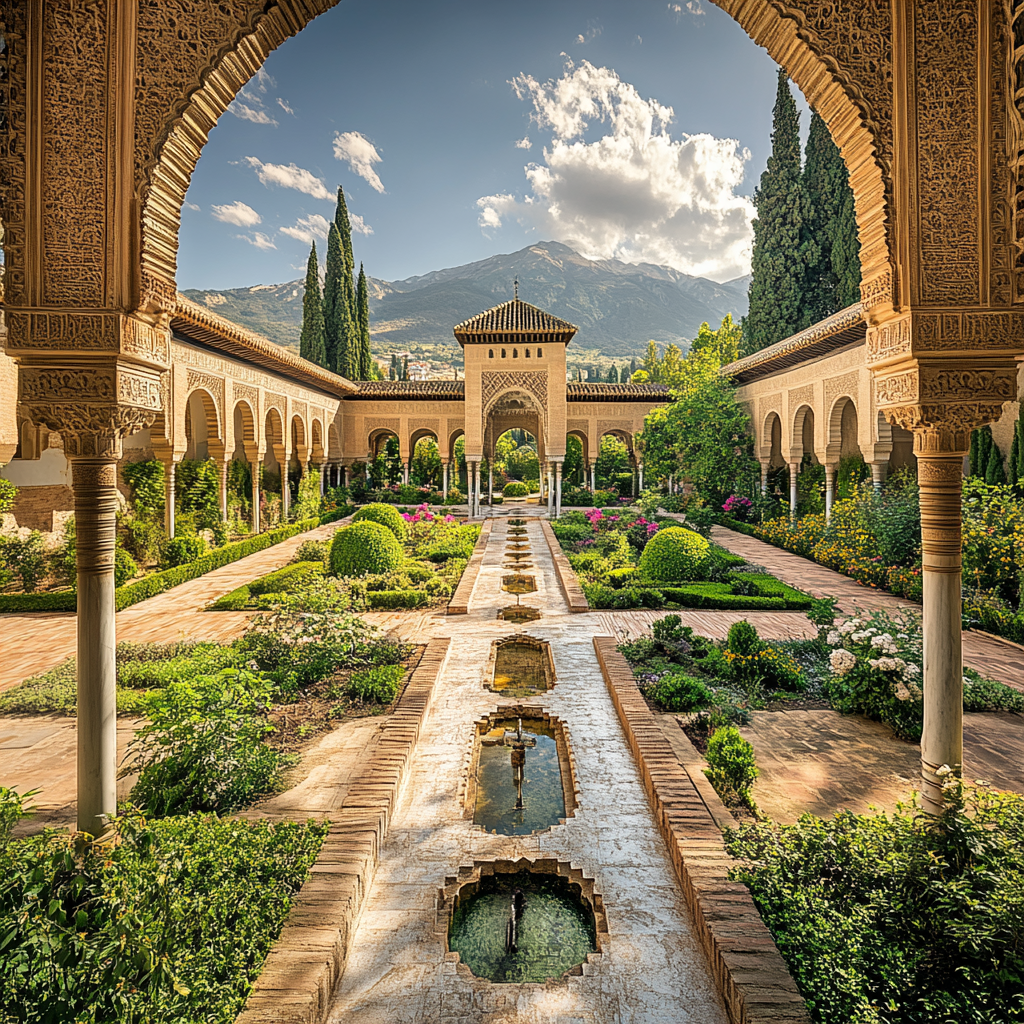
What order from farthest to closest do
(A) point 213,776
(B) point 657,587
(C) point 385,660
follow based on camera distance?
1. (B) point 657,587
2. (C) point 385,660
3. (A) point 213,776

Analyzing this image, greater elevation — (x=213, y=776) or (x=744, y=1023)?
(x=213, y=776)

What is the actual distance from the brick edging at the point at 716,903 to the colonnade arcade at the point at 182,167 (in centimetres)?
121

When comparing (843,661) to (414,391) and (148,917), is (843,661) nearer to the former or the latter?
(148,917)

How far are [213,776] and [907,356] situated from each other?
14.8 feet

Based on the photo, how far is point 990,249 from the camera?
9.49 ft

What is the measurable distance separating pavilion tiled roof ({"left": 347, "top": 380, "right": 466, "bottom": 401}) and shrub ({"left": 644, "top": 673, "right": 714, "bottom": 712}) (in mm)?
21428

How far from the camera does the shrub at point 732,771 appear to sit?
362cm

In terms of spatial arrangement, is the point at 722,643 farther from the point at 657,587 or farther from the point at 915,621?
the point at 657,587

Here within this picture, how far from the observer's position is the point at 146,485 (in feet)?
40.1

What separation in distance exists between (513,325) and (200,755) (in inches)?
748

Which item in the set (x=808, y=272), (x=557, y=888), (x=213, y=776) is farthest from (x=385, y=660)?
(x=808, y=272)

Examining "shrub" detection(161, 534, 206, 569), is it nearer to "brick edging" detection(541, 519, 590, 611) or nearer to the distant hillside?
"brick edging" detection(541, 519, 590, 611)

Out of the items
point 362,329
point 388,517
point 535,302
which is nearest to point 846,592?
point 388,517

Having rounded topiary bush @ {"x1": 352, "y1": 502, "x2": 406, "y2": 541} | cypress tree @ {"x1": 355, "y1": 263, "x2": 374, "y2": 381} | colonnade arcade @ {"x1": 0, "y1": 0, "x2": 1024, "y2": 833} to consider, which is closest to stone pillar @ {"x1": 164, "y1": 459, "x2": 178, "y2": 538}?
rounded topiary bush @ {"x1": 352, "y1": 502, "x2": 406, "y2": 541}
